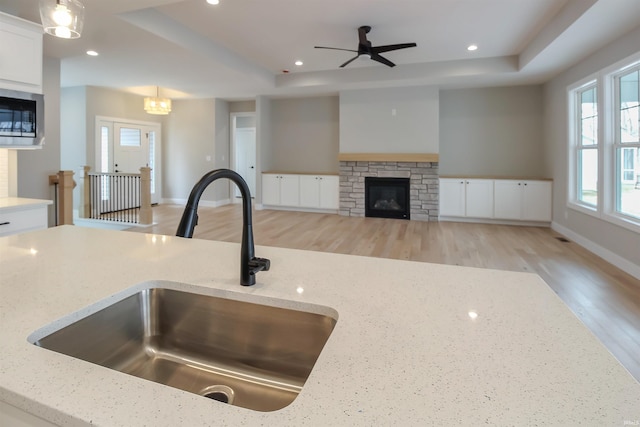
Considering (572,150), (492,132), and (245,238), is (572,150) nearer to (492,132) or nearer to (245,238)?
(492,132)

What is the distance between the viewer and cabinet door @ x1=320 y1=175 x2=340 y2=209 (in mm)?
7977

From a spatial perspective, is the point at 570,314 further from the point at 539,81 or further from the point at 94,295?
the point at 539,81

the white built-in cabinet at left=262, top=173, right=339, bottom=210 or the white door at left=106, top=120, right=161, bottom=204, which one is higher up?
the white door at left=106, top=120, right=161, bottom=204

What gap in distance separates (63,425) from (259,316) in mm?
500

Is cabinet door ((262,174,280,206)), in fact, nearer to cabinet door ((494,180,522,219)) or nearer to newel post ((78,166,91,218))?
newel post ((78,166,91,218))

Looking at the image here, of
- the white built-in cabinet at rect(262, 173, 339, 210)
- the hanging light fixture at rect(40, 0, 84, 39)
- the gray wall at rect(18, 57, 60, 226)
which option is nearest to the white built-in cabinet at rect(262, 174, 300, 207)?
the white built-in cabinet at rect(262, 173, 339, 210)

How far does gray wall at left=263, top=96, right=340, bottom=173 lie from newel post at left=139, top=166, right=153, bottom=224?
3017mm

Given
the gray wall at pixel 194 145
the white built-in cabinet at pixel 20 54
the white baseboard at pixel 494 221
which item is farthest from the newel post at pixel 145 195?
the white baseboard at pixel 494 221

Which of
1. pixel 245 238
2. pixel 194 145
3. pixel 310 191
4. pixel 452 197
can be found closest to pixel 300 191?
pixel 310 191

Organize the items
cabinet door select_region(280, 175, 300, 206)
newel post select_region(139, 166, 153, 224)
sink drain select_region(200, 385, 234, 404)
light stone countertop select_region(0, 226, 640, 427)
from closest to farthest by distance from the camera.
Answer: light stone countertop select_region(0, 226, 640, 427)
sink drain select_region(200, 385, 234, 404)
newel post select_region(139, 166, 153, 224)
cabinet door select_region(280, 175, 300, 206)

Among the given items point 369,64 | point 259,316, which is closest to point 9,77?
point 259,316

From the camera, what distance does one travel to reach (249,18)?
4402mm

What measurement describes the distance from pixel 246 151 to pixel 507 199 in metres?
6.74

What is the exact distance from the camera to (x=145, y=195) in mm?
6152
